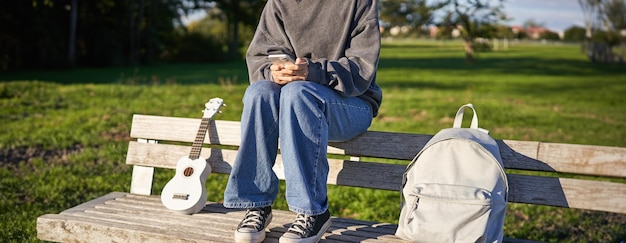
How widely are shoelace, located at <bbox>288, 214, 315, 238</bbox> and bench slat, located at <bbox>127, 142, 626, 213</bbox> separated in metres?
0.52

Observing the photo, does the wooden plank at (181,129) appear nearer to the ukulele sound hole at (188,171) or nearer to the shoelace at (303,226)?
the ukulele sound hole at (188,171)

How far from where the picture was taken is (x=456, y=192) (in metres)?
2.82

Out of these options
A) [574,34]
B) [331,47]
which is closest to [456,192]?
[331,47]

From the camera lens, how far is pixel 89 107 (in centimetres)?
1122

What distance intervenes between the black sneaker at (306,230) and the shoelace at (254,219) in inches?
5.3

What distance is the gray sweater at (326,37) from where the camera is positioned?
335cm

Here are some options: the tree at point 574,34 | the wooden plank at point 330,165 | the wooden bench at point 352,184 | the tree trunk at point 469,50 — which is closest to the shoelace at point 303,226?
the wooden bench at point 352,184

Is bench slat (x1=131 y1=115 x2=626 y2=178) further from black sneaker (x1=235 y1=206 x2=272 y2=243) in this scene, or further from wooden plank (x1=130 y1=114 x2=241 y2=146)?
black sneaker (x1=235 y1=206 x2=272 y2=243)

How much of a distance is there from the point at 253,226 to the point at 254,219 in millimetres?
51

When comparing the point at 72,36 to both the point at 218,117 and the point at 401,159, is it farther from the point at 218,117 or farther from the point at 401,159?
the point at 401,159

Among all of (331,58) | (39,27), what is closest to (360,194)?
(331,58)

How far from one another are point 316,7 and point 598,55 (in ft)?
129

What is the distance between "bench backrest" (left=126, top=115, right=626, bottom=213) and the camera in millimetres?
3041

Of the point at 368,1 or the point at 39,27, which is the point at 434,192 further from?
the point at 39,27
